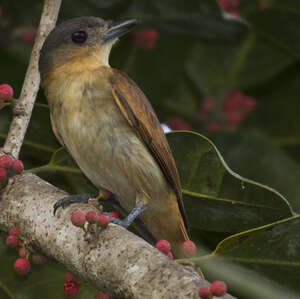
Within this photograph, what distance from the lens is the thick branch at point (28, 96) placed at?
2.83 metres

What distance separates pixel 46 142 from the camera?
3.49m

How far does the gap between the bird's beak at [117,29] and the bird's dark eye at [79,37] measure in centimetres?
11

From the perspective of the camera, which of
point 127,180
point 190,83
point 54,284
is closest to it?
point 54,284

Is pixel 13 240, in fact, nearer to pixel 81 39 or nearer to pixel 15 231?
pixel 15 231

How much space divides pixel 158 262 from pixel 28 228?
68 cm

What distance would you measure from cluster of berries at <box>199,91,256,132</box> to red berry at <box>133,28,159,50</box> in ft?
2.20

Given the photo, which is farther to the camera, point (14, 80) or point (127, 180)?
point (14, 80)

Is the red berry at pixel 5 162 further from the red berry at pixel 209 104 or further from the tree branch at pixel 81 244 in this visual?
the red berry at pixel 209 104

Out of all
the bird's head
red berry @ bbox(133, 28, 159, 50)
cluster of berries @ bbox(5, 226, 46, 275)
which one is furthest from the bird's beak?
cluster of berries @ bbox(5, 226, 46, 275)

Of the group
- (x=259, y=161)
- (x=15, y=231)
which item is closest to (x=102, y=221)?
(x=15, y=231)

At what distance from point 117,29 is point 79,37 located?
8.6 inches

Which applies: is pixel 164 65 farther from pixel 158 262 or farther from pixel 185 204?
pixel 158 262

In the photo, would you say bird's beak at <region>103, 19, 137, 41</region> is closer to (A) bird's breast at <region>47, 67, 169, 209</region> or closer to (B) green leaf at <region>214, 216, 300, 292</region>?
(A) bird's breast at <region>47, 67, 169, 209</region>

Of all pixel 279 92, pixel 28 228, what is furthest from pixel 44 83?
pixel 279 92
